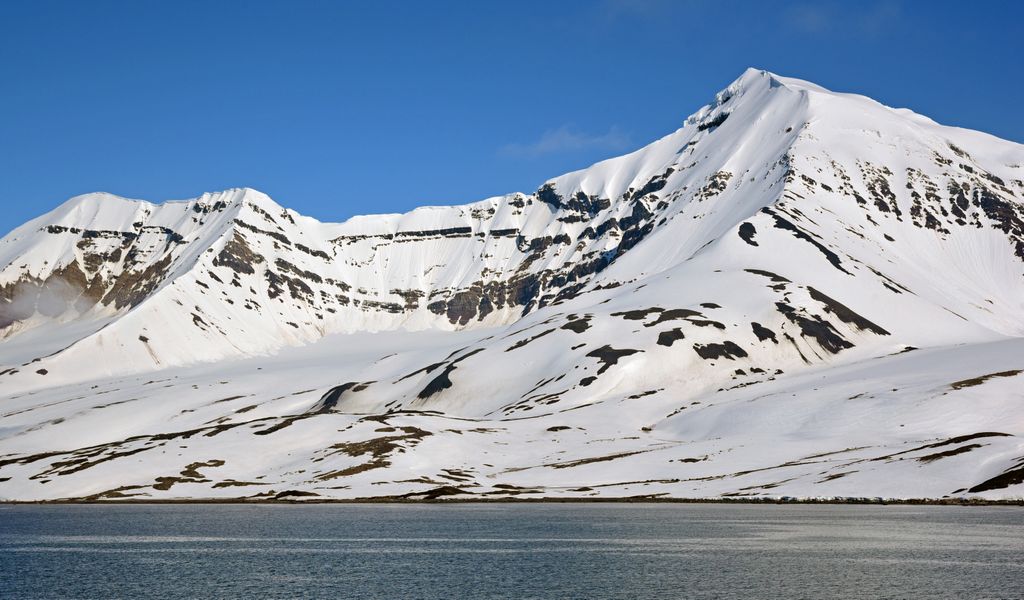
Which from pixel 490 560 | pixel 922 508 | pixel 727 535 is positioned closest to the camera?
pixel 490 560

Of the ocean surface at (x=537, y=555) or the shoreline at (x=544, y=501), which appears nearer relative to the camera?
the ocean surface at (x=537, y=555)

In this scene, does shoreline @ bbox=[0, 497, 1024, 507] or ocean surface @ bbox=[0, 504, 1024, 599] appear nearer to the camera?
ocean surface @ bbox=[0, 504, 1024, 599]

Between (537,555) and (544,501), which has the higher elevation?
(537,555)

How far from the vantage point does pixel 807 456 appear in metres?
167

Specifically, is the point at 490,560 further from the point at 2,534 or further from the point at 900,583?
the point at 2,534

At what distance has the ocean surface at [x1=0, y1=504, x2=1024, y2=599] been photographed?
57.6 metres

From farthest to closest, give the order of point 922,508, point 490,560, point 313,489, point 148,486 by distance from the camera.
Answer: point 148,486 < point 313,489 < point 922,508 < point 490,560

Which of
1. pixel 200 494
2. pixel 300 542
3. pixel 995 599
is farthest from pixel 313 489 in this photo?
pixel 995 599

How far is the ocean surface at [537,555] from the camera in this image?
57.6m

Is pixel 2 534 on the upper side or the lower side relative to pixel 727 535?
upper

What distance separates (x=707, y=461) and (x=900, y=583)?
114599 millimetres

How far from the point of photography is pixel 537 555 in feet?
248

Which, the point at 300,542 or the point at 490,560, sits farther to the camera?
the point at 300,542

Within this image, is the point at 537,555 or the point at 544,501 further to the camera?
the point at 544,501
